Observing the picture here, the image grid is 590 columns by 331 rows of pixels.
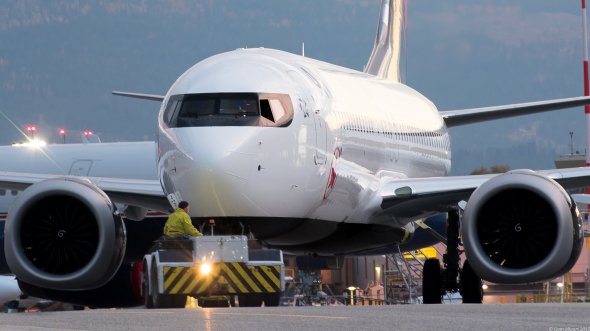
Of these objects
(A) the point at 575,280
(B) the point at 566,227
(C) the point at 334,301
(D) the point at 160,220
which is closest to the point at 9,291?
(C) the point at 334,301

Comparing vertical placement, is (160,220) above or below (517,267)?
above

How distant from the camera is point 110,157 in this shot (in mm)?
36500

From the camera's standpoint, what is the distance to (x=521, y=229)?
21672 mm

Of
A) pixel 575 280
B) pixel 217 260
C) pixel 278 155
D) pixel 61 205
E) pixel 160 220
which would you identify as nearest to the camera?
Result: pixel 217 260

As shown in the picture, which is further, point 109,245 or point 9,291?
point 9,291

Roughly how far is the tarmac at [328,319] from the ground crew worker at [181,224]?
314 centimetres

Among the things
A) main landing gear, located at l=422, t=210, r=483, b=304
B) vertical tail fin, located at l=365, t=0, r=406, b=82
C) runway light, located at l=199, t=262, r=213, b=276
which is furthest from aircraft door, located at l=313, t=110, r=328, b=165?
vertical tail fin, located at l=365, t=0, r=406, b=82

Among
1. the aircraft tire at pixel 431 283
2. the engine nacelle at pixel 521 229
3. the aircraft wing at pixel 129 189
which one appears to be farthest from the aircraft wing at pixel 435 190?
the aircraft wing at pixel 129 189

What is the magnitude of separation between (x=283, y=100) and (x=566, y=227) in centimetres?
417

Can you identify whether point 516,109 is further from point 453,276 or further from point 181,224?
point 181,224

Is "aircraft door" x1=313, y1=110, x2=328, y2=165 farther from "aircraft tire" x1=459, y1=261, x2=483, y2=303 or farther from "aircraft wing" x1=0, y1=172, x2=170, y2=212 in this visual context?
"aircraft tire" x1=459, y1=261, x2=483, y2=303

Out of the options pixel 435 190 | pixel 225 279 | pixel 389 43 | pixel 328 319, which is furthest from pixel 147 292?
pixel 389 43

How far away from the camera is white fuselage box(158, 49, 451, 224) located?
65.6 feet

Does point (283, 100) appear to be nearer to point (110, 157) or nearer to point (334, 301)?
point (110, 157)
